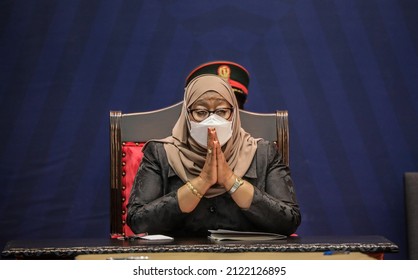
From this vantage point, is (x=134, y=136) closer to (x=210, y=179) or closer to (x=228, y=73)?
(x=228, y=73)

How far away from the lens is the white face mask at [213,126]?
269 centimetres

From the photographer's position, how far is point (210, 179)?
2561 mm

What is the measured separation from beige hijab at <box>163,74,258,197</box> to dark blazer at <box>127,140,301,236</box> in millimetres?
34

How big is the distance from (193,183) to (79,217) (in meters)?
1.67

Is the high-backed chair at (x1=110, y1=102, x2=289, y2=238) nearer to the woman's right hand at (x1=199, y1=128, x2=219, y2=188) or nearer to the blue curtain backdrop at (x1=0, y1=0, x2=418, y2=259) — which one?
the woman's right hand at (x1=199, y1=128, x2=219, y2=188)

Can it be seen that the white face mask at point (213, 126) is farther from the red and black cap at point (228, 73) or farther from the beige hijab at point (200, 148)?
the red and black cap at point (228, 73)

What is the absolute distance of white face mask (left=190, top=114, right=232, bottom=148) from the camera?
8.82 ft

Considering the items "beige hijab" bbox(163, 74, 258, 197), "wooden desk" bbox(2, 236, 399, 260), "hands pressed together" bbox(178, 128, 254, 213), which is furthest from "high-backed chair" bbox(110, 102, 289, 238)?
"wooden desk" bbox(2, 236, 399, 260)

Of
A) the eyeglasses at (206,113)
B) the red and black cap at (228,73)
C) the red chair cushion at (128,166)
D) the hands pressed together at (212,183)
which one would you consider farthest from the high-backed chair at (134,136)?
the hands pressed together at (212,183)

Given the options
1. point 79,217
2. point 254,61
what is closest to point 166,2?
point 254,61

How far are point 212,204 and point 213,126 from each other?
12.2 inches

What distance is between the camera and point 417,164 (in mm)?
4125

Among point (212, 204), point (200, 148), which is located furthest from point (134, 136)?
point (212, 204)
